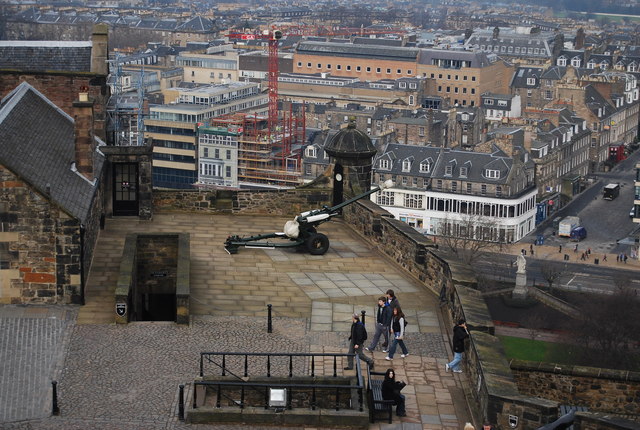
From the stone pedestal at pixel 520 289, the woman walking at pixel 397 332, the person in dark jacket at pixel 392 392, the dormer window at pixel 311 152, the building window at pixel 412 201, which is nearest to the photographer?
the person in dark jacket at pixel 392 392

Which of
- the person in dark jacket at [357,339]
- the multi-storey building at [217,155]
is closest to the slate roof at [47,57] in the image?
the person in dark jacket at [357,339]

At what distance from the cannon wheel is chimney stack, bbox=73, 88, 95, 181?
5.04 meters

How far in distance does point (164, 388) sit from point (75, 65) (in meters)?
17.0

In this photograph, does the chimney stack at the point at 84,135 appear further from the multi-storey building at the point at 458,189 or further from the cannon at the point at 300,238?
the multi-storey building at the point at 458,189

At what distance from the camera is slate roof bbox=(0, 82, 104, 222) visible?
2512 centimetres

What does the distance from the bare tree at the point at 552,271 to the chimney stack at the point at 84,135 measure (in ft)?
273

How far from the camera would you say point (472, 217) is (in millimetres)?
135875

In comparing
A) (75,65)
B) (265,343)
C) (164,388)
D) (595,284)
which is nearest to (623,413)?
(265,343)

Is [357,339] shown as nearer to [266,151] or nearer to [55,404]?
[55,404]

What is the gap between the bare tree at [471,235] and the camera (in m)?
124

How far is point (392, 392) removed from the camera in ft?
65.3

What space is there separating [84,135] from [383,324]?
9163mm

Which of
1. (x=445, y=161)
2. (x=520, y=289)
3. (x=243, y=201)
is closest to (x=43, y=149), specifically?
(x=243, y=201)

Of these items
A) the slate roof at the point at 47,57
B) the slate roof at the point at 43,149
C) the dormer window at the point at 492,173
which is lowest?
the dormer window at the point at 492,173
